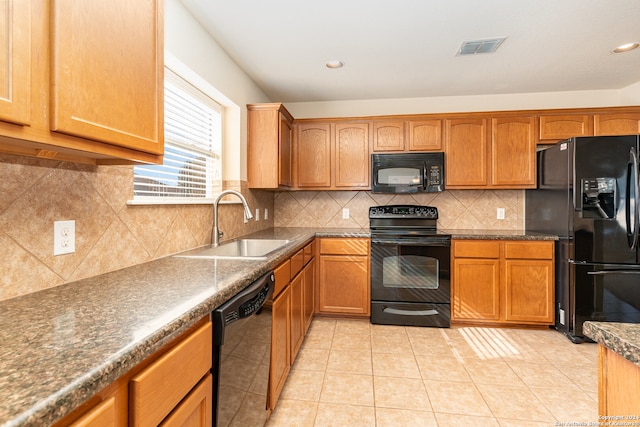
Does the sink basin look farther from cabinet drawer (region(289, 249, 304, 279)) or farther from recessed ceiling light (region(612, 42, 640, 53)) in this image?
recessed ceiling light (region(612, 42, 640, 53))

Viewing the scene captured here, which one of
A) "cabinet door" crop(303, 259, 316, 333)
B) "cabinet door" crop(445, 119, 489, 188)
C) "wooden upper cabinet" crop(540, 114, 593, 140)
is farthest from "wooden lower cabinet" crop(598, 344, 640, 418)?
"wooden upper cabinet" crop(540, 114, 593, 140)

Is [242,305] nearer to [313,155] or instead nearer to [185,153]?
[185,153]

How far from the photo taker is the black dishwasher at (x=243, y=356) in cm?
101

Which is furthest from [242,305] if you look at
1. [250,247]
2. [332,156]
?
[332,156]

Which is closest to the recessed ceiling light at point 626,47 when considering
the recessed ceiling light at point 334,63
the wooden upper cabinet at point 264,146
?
the recessed ceiling light at point 334,63

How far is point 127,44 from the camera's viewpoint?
991 mm

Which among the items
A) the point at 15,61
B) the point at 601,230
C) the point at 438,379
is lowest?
the point at 438,379

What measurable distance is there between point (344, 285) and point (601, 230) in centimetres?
221

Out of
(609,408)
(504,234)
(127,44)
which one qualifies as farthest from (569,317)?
(127,44)

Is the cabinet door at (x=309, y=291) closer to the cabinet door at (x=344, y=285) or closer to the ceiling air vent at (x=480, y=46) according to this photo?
the cabinet door at (x=344, y=285)

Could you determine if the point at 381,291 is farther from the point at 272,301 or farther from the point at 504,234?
the point at 272,301

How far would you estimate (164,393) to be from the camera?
755 millimetres

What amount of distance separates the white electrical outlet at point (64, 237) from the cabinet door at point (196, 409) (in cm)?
73

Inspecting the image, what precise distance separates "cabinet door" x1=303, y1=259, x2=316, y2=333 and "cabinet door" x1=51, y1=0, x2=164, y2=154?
175 cm
